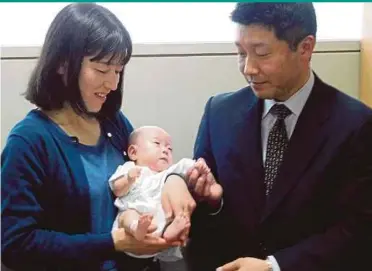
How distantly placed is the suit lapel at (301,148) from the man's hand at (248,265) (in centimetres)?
11

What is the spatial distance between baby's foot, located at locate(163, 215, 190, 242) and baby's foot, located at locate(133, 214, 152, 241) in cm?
6

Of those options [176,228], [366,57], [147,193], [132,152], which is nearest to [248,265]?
[176,228]

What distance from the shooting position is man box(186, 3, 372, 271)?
136cm

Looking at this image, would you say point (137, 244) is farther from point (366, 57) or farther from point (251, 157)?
point (366, 57)

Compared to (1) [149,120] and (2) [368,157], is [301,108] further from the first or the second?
(1) [149,120]

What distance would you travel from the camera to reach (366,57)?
1.99 meters

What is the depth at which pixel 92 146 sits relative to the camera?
4.67ft

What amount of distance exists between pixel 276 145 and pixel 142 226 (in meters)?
0.41

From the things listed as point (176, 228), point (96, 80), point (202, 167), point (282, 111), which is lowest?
point (176, 228)

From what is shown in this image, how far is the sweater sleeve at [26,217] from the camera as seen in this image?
1297mm

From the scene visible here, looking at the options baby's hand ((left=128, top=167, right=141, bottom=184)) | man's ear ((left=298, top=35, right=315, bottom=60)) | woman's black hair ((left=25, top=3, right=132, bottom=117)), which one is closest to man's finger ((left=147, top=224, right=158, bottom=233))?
baby's hand ((left=128, top=167, right=141, bottom=184))

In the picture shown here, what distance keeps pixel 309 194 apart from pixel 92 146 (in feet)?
1.81

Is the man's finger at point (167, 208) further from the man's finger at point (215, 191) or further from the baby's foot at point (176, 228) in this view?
the man's finger at point (215, 191)

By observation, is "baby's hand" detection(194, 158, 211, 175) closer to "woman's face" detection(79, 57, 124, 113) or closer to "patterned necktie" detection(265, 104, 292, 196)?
"patterned necktie" detection(265, 104, 292, 196)
